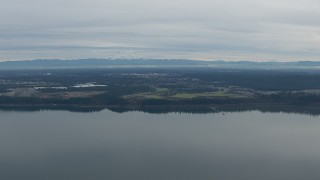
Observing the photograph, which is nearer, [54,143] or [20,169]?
[20,169]

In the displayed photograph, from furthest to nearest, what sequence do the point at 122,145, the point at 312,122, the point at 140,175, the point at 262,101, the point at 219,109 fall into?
1. the point at 262,101
2. the point at 219,109
3. the point at 312,122
4. the point at 122,145
5. the point at 140,175

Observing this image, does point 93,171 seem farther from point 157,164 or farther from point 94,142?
point 94,142

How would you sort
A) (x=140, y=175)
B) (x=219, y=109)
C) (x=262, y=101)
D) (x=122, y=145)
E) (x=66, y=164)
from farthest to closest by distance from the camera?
(x=262, y=101), (x=219, y=109), (x=122, y=145), (x=66, y=164), (x=140, y=175)

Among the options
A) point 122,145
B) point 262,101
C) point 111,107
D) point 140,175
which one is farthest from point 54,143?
point 262,101

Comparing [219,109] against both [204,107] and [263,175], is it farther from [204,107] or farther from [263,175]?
[263,175]

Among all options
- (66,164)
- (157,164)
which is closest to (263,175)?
(157,164)

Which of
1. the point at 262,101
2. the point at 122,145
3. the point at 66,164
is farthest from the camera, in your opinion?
the point at 262,101
